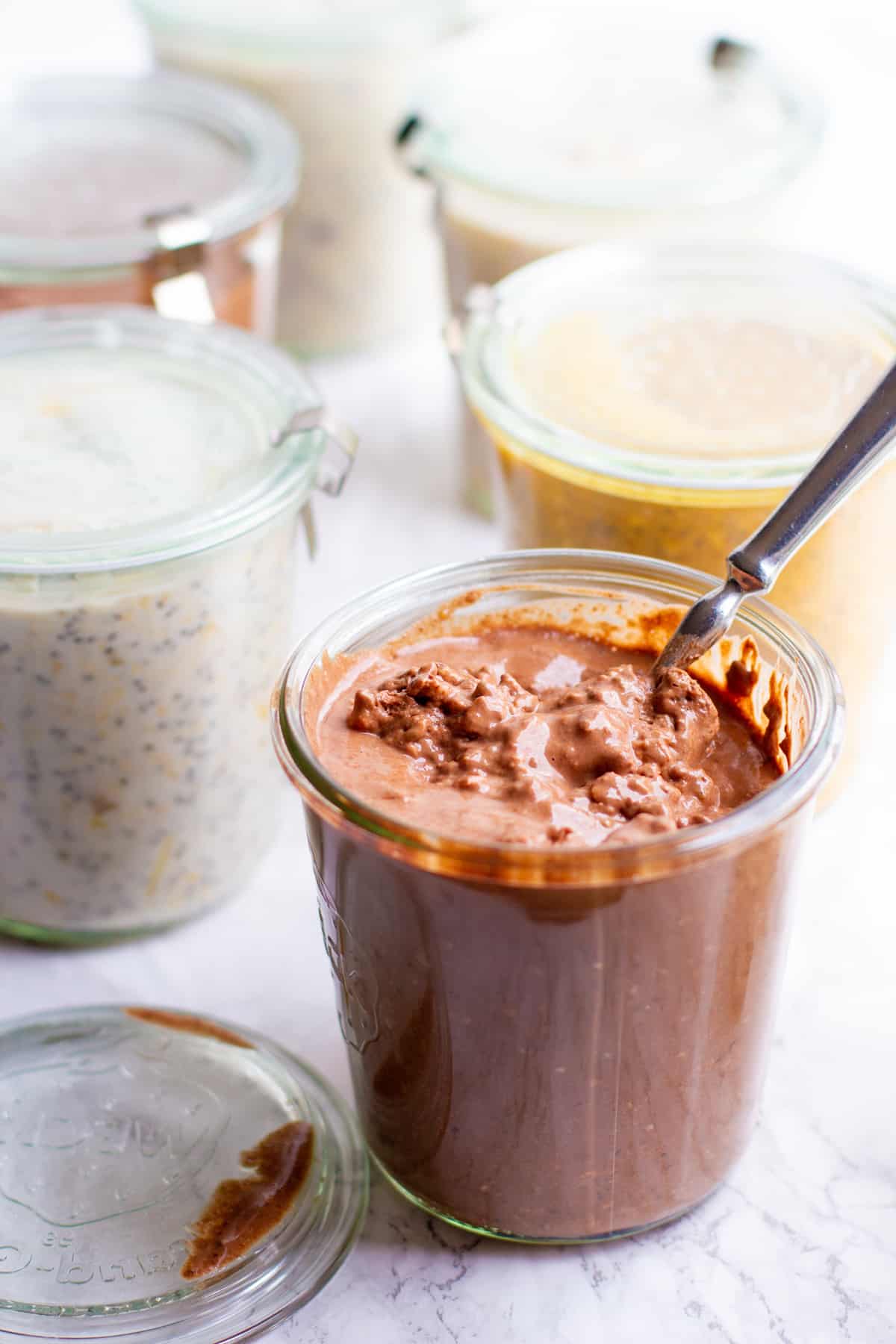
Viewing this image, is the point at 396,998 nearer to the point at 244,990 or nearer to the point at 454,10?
the point at 244,990

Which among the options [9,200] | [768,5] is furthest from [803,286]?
[768,5]

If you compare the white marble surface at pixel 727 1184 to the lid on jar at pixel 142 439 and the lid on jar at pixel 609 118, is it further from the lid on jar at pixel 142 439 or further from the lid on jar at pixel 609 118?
the lid on jar at pixel 609 118

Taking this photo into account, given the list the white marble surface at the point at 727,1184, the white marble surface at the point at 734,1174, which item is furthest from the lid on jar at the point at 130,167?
the white marble surface at the point at 727,1184

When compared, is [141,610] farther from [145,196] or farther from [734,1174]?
[145,196]

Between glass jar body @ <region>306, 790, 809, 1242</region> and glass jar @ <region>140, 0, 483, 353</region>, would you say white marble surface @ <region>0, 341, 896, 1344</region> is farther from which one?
glass jar @ <region>140, 0, 483, 353</region>

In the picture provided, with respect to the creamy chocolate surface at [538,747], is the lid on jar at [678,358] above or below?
above

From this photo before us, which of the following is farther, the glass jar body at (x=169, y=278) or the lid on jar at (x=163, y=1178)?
the glass jar body at (x=169, y=278)

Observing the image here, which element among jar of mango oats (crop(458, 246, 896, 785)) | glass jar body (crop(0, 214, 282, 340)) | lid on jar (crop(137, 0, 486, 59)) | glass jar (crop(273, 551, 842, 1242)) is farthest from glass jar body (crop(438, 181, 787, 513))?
glass jar (crop(273, 551, 842, 1242))
